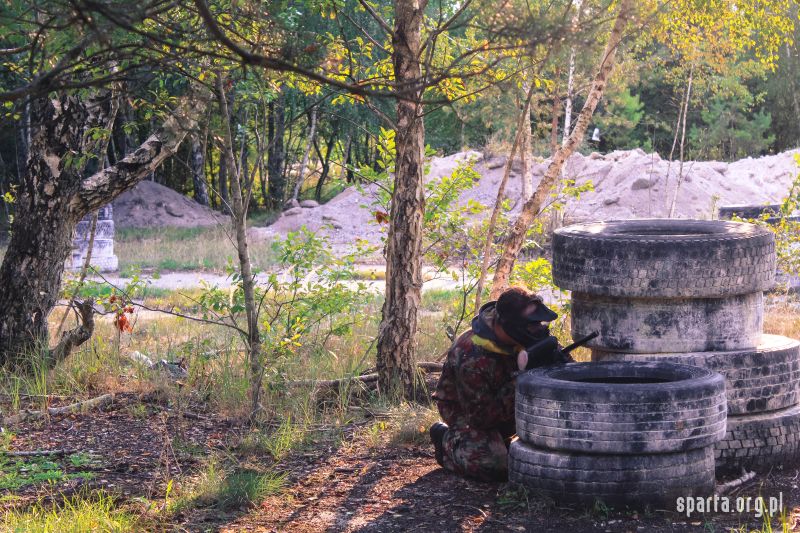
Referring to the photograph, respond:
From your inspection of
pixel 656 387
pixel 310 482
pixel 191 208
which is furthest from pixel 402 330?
pixel 191 208

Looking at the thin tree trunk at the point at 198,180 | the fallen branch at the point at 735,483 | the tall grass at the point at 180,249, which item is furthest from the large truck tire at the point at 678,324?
the thin tree trunk at the point at 198,180

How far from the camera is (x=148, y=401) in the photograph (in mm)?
6879

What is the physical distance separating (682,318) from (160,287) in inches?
465

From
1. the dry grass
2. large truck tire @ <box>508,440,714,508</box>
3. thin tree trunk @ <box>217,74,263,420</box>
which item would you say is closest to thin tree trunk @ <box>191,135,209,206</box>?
the dry grass

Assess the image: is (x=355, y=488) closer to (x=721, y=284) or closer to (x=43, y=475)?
(x=43, y=475)

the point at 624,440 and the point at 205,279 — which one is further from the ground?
the point at 624,440

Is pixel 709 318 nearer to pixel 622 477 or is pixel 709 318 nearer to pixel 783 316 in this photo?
pixel 622 477

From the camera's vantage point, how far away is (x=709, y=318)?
5051mm

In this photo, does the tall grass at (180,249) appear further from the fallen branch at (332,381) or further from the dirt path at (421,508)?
the dirt path at (421,508)

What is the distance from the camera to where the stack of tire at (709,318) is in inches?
194

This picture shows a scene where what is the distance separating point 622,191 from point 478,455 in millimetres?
21096

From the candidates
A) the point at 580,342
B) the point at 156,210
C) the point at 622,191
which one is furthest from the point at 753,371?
the point at 156,210

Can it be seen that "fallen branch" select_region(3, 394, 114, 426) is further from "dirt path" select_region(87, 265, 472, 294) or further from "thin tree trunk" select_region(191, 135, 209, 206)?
"thin tree trunk" select_region(191, 135, 209, 206)

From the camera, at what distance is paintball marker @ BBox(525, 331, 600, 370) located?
16.1ft
